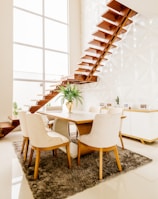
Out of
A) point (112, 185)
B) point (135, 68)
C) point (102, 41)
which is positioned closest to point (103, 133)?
point (112, 185)

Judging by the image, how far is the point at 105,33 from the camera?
3838mm

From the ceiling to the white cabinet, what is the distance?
2212 mm

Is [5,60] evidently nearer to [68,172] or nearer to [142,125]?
[68,172]

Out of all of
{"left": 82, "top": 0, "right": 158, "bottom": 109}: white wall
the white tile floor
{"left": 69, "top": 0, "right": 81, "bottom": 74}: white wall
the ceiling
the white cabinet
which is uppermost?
{"left": 69, "top": 0, "right": 81, "bottom": 74}: white wall

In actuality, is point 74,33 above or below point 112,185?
above

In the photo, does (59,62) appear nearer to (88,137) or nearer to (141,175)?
(88,137)

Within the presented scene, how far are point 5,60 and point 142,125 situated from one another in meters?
4.42

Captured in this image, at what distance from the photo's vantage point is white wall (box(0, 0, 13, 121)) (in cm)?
450

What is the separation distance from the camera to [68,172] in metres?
1.98

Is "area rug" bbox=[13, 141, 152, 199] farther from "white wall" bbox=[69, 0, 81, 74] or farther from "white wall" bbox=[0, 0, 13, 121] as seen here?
"white wall" bbox=[69, 0, 81, 74]

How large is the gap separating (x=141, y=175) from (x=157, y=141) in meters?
1.83

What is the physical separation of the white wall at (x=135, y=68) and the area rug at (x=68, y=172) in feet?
5.85

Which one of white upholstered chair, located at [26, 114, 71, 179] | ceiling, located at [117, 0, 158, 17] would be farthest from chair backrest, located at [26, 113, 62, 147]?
ceiling, located at [117, 0, 158, 17]

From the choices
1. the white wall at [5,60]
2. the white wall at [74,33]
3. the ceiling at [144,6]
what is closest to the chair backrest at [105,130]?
the ceiling at [144,6]
